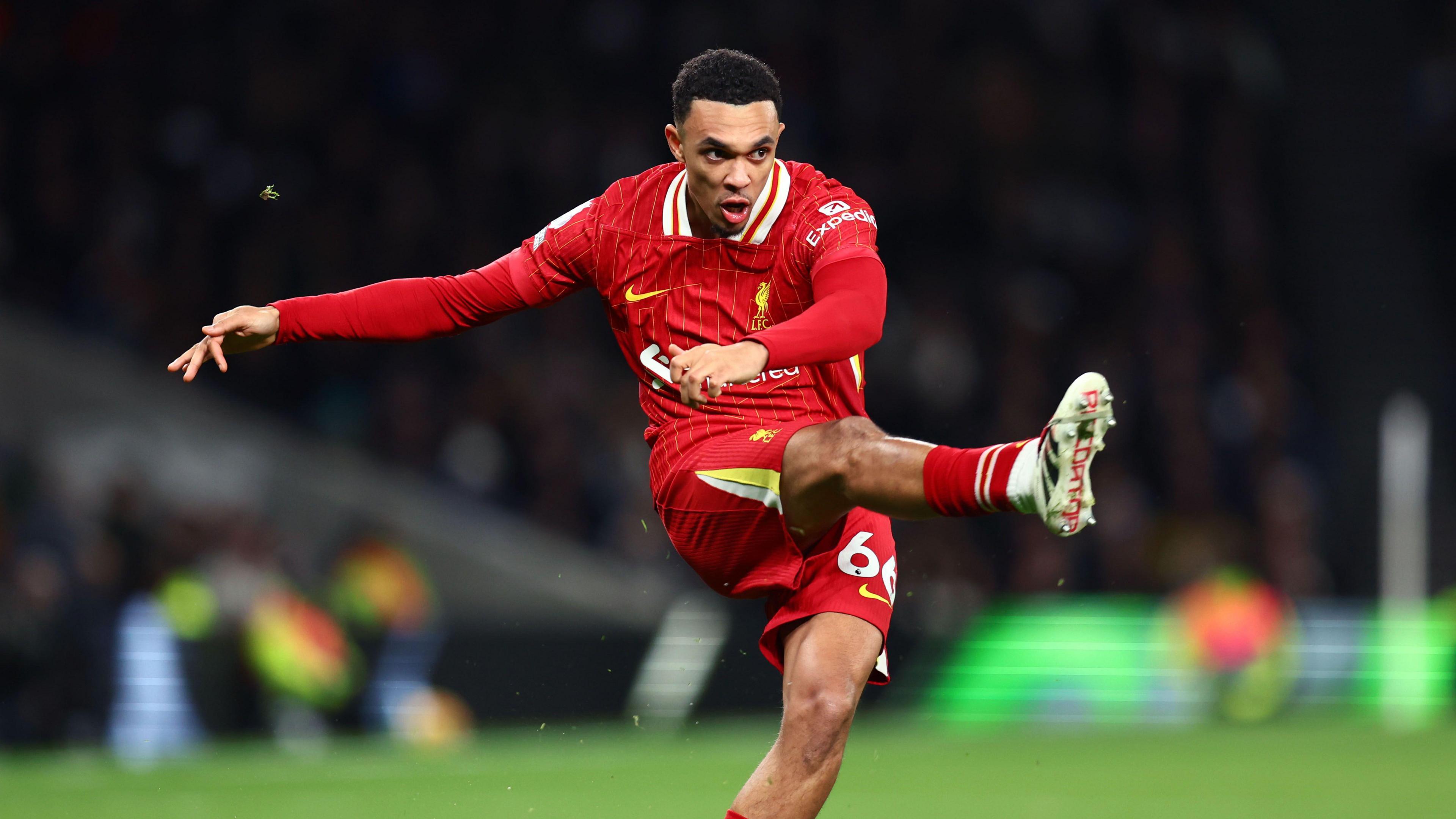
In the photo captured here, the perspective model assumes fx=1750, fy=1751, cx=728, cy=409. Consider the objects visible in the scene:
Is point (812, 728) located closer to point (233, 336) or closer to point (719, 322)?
point (719, 322)

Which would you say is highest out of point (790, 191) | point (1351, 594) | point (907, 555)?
point (790, 191)

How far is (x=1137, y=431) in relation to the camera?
45.6 ft

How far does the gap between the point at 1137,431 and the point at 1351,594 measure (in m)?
2.11

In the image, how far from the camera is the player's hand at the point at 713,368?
164 inches

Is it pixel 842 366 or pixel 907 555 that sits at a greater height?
pixel 842 366

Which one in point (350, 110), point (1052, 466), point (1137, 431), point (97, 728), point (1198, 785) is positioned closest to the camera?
point (1052, 466)

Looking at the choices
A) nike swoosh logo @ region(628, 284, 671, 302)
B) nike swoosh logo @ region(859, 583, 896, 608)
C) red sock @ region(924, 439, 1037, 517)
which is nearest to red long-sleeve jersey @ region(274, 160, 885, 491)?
nike swoosh logo @ region(628, 284, 671, 302)

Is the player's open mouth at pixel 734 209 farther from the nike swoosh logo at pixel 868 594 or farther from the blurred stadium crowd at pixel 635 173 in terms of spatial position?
the blurred stadium crowd at pixel 635 173

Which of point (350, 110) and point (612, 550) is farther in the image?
point (350, 110)

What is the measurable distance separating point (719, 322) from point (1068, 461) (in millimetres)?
1297

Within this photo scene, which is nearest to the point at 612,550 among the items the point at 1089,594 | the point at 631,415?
the point at 631,415

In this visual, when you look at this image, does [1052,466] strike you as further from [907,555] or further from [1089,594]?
[1089,594]

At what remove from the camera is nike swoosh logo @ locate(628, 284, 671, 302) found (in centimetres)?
525

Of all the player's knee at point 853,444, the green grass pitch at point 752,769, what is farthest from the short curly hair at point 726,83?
the green grass pitch at point 752,769
